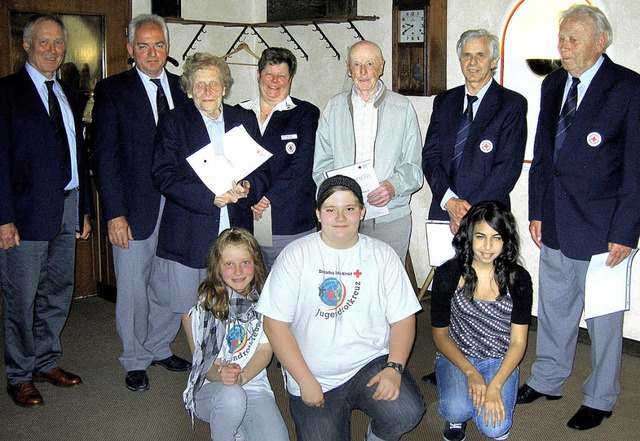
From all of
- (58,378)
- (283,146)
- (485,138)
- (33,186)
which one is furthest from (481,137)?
(58,378)

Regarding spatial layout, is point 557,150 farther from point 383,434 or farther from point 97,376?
point 97,376

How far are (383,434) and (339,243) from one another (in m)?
0.71

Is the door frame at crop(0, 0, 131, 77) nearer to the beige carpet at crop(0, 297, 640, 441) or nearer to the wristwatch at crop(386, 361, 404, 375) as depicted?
the beige carpet at crop(0, 297, 640, 441)

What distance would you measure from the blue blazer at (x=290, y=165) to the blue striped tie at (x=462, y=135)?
2.33ft

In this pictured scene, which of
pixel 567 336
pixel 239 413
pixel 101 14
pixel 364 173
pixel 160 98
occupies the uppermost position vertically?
pixel 101 14

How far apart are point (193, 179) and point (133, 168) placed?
13.7 inches

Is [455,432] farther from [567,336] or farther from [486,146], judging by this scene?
[486,146]

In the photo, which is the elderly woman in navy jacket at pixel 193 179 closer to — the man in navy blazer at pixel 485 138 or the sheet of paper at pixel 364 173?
the sheet of paper at pixel 364 173

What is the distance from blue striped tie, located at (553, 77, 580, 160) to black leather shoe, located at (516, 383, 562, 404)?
43.7 inches

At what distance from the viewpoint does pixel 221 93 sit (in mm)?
3342

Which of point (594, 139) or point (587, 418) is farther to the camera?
point (587, 418)

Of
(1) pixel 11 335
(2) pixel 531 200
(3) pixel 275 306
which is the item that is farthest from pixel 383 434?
(1) pixel 11 335

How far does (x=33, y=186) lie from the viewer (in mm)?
3363

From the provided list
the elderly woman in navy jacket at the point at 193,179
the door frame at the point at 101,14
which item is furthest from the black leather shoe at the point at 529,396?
the door frame at the point at 101,14
